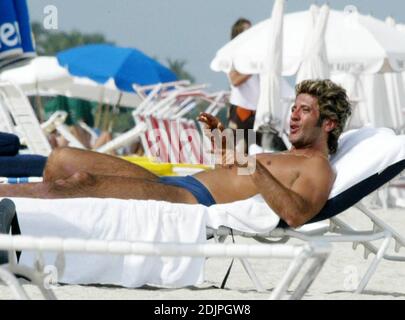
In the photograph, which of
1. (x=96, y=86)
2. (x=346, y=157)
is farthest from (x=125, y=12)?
(x=96, y=86)

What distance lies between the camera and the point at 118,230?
5.04 meters

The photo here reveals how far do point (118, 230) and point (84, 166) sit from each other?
0.63 metres

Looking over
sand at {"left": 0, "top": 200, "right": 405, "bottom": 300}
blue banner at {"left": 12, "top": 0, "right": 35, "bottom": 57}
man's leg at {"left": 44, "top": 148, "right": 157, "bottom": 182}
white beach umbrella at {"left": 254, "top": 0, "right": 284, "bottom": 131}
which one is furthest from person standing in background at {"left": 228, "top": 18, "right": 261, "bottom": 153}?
man's leg at {"left": 44, "top": 148, "right": 157, "bottom": 182}

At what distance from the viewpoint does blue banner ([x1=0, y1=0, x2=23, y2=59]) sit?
27.8ft

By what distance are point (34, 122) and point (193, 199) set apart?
5.46 m

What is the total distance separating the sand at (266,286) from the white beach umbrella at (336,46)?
562 centimetres

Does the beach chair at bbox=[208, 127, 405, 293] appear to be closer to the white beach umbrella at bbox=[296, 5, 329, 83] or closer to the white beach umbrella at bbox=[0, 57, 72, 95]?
the white beach umbrella at bbox=[296, 5, 329, 83]

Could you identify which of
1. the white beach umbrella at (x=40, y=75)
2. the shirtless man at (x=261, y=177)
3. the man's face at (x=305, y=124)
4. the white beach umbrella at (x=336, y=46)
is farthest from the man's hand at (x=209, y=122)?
the white beach umbrella at (x=40, y=75)

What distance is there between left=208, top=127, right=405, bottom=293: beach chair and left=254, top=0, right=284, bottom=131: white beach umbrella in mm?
5376

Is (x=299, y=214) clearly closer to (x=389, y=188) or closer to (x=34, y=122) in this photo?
(x=34, y=122)

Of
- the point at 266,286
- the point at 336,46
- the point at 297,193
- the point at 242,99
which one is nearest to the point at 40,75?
the point at 336,46

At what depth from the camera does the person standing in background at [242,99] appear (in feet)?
34.7

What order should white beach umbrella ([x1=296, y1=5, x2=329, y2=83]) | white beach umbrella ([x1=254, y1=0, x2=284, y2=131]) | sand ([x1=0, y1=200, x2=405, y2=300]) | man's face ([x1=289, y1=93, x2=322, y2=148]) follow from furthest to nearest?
1. white beach umbrella ([x1=296, y1=5, x2=329, y2=83])
2. white beach umbrella ([x1=254, y1=0, x2=284, y2=131])
3. man's face ([x1=289, y1=93, x2=322, y2=148])
4. sand ([x1=0, y1=200, x2=405, y2=300])

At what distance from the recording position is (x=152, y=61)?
2008 cm
